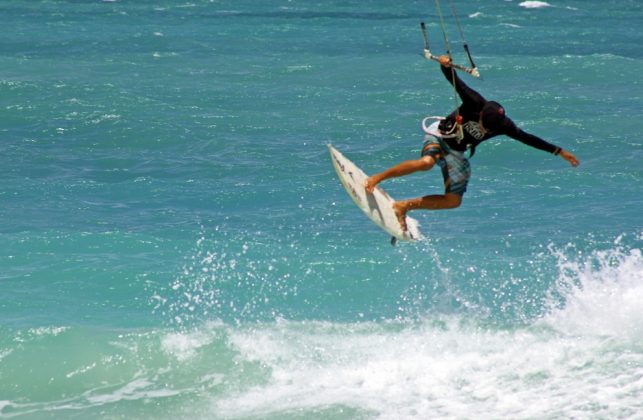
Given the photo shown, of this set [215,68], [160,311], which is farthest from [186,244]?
[215,68]

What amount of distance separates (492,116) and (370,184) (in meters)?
1.38

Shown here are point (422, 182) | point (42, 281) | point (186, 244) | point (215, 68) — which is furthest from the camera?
point (215, 68)

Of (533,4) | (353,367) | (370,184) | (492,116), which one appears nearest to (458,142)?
(492,116)

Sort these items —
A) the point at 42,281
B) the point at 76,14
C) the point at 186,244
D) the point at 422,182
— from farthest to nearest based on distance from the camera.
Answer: the point at 76,14
the point at 422,182
the point at 186,244
the point at 42,281

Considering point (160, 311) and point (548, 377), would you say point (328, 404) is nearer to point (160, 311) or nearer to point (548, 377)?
point (548, 377)

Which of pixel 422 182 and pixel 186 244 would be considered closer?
pixel 186 244

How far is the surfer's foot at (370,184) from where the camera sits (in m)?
11.0

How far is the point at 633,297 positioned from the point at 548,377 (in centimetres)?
236

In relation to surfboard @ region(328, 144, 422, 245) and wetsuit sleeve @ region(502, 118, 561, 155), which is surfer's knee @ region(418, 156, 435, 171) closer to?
surfboard @ region(328, 144, 422, 245)

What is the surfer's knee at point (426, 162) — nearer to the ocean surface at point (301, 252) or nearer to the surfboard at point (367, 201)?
the surfboard at point (367, 201)

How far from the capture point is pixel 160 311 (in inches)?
530

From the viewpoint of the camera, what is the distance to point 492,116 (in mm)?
10500

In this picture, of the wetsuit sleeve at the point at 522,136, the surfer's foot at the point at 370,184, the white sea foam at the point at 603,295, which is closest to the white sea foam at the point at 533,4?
the white sea foam at the point at 603,295

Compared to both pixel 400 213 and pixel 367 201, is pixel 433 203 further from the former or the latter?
pixel 367 201
